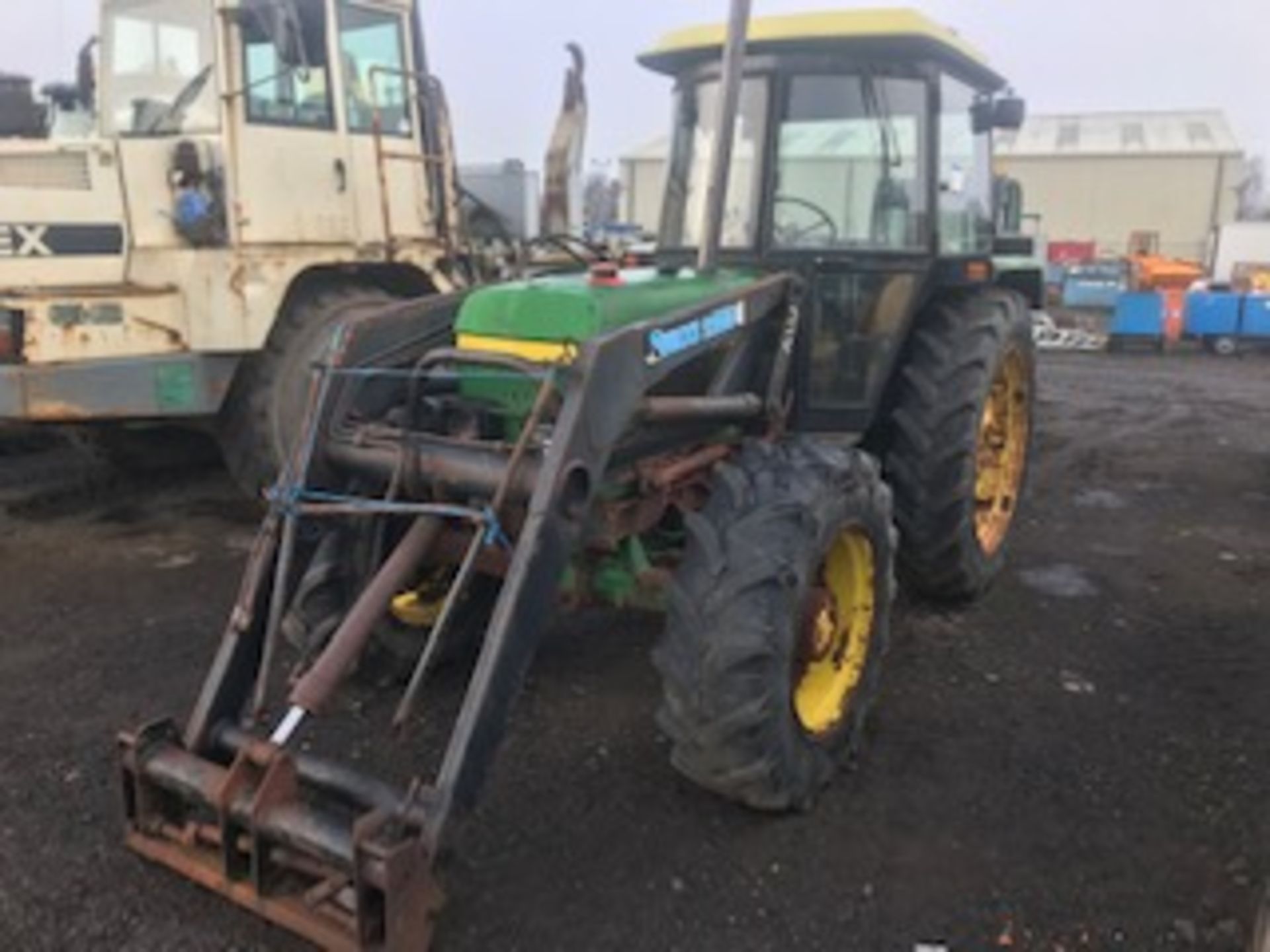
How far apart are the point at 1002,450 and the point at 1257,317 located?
42.8ft

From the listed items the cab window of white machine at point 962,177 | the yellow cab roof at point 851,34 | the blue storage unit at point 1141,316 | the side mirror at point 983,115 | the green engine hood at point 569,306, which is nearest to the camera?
the green engine hood at point 569,306

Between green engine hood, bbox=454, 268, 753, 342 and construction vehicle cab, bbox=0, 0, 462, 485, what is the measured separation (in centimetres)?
240

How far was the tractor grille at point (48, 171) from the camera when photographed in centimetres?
534

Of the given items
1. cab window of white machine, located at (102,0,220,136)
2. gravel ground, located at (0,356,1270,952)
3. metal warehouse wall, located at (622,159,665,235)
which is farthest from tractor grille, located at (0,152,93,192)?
metal warehouse wall, located at (622,159,665,235)

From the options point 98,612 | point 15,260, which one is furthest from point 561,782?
point 15,260

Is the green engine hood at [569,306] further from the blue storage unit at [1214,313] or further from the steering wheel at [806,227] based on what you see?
the blue storage unit at [1214,313]

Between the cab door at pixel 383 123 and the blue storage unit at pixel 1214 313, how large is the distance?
44.6ft

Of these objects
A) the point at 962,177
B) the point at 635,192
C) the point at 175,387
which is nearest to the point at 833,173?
the point at 962,177

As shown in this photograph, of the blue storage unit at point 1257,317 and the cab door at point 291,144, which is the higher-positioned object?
the cab door at point 291,144

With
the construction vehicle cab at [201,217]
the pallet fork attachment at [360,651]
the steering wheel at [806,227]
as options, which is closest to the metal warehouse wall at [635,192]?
the construction vehicle cab at [201,217]

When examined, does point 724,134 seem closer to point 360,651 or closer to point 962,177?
point 962,177

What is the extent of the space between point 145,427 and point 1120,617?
5370 mm

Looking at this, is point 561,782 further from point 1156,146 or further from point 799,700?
point 1156,146

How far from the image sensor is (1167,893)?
2.99 meters
